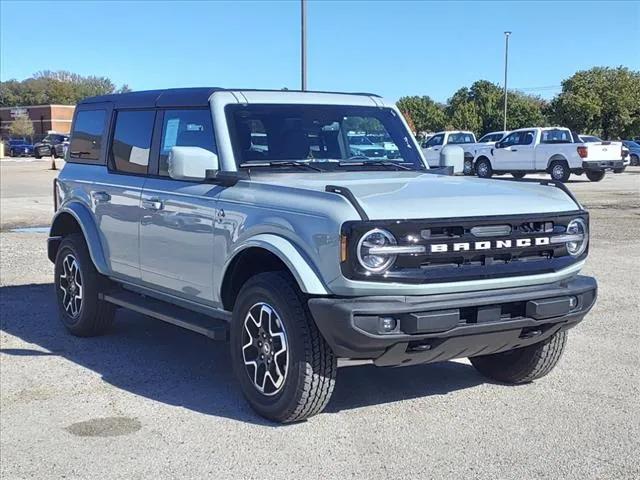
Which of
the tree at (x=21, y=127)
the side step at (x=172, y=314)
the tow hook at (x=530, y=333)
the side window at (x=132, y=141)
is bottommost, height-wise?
the side step at (x=172, y=314)

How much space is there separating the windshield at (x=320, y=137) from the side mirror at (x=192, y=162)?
231 mm

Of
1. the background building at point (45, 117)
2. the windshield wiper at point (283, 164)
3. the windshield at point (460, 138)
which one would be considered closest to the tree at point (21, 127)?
the background building at point (45, 117)

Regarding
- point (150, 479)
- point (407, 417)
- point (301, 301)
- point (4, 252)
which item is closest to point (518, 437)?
point (407, 417)

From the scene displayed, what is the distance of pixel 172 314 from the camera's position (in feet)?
19.6

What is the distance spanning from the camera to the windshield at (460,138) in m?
32.6

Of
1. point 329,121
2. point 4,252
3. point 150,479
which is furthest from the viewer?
point 4,252

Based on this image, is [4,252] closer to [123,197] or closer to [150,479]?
[123,197]

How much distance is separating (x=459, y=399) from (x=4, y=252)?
8894 millimetres

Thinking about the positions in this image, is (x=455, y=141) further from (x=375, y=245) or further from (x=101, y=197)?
(x=375, y=245)

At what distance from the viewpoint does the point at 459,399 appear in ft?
17.7

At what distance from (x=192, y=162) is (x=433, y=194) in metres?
1.64

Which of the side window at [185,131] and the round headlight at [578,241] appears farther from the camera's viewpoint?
the side window at [185,131]

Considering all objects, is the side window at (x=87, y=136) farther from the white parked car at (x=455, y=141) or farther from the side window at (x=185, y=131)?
the white parked car at (x=455, y=141)

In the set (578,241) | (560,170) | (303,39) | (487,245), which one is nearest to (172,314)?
(487,245)
